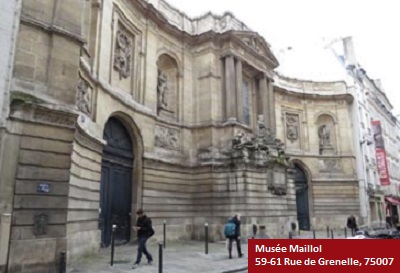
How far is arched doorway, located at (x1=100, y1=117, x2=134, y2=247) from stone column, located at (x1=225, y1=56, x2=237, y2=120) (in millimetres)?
6454

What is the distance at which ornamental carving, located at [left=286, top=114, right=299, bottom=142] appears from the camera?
32.9 m

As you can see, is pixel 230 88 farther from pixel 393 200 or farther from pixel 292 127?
pixel 393 200

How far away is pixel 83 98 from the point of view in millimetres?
12352

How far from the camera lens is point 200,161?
2042cm

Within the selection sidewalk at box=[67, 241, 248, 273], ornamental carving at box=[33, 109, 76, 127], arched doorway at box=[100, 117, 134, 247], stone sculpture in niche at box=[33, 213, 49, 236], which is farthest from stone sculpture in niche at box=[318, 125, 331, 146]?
stone sculpture in niche at box=[33, 213, 49, 236]

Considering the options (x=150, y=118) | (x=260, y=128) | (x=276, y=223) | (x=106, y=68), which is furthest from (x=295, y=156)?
(x=106, y=68)

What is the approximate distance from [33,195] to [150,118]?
9821 millimetres

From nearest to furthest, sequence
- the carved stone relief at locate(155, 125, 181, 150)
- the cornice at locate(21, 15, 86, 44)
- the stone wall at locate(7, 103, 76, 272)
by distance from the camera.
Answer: the stone wall at locate(7, 103, 76, 272) → the cornice at locate(21, 15, 86, 44) → the carved stone relief at locate(155, 125, 181, 150)

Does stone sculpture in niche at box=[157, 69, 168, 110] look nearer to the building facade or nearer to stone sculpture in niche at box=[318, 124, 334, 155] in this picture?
stone sculpture in niche at box=[318, 124, 334, 155]

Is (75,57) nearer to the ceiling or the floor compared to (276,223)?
nearer to the ceiling

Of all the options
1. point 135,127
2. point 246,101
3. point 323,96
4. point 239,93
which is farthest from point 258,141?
point 323,96

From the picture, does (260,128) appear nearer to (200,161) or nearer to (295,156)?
(200,161)

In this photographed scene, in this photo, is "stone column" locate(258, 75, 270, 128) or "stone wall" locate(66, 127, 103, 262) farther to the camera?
"stone column" locate(258, 75, 270, 128)

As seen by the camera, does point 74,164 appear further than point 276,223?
No
